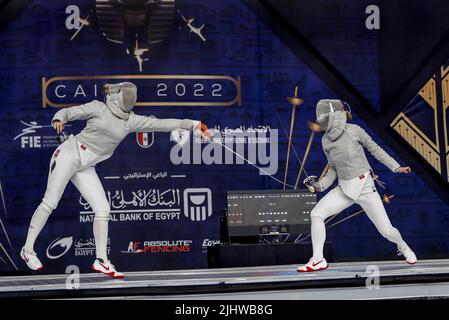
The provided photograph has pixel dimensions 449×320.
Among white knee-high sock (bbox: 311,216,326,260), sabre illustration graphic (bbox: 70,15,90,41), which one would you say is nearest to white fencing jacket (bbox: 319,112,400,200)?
white knee-high sock (bbox: 311,216,326,260)

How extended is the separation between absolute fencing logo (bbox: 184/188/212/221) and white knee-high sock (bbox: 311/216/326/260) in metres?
1.81

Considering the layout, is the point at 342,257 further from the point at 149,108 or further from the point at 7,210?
the point at 7,210

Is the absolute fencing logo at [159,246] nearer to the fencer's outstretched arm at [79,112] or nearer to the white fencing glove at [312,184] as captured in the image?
the white fencing glove at [312,184]

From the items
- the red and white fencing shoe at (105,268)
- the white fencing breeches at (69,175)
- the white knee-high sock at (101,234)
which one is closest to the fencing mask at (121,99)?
the white fencing breeches at (69,175)

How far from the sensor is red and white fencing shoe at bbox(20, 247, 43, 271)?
8.05 metres

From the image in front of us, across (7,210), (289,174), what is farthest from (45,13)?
(289,174)

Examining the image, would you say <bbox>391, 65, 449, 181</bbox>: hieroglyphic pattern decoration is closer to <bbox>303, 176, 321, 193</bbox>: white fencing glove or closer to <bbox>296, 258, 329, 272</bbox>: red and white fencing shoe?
<bbox>303, 176, 321, 193</bbox>: white fencing glove

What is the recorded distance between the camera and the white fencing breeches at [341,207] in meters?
7.57

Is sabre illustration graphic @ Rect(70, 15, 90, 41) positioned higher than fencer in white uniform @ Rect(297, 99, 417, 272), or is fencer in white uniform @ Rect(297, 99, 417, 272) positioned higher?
sabre illustration graphic @ Rect(70, 15, 90, 41)

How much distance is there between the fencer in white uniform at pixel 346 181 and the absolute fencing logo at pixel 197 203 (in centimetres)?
138

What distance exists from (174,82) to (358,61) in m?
2.27

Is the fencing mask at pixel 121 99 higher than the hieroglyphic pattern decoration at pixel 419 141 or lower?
higher

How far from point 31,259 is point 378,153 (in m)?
3.82

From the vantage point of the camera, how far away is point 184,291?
21.0 ft
